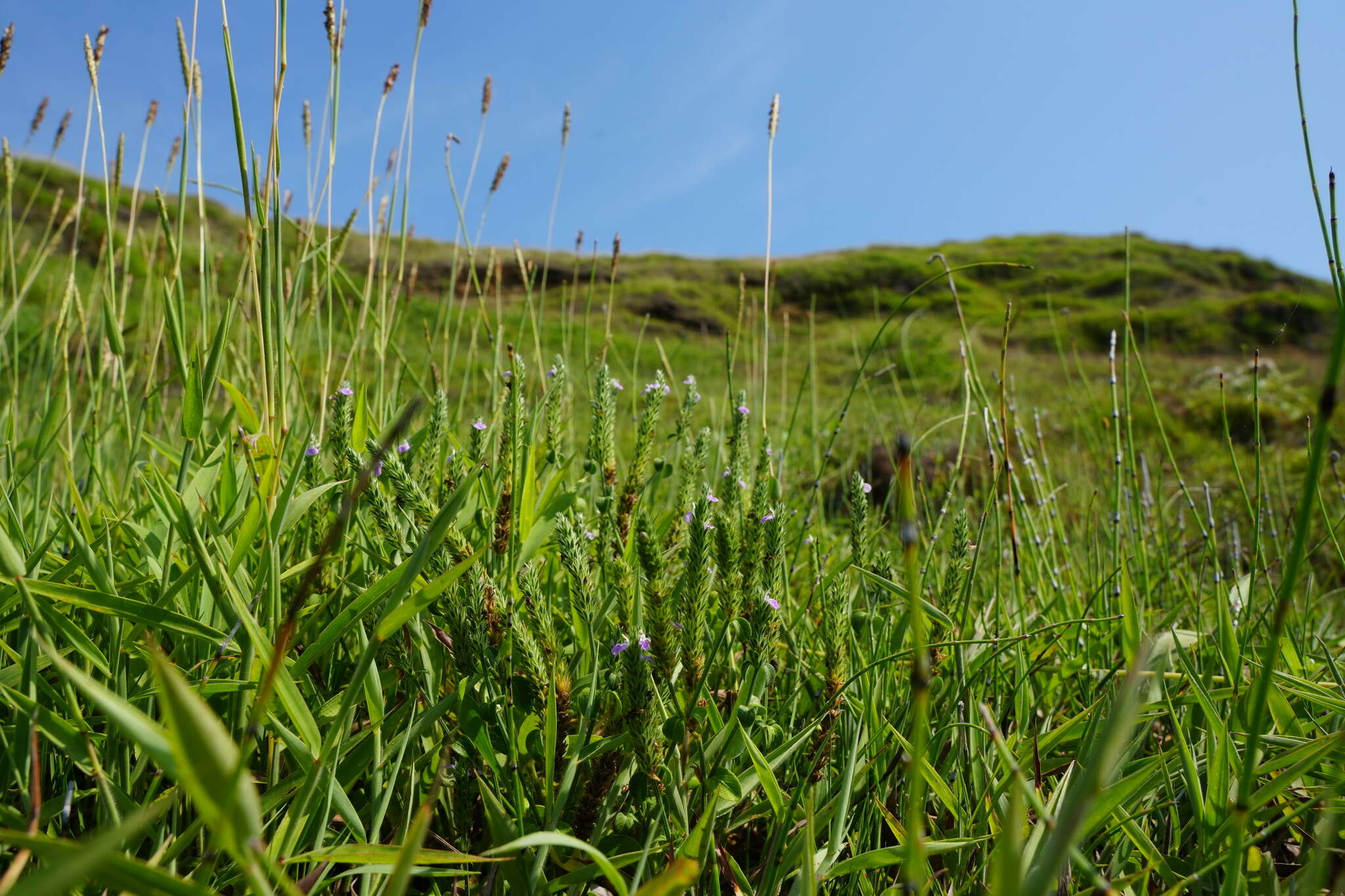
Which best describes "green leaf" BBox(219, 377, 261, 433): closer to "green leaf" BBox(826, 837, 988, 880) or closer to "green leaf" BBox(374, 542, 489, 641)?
"green leaf" BBox(374, 542, 489, 641)

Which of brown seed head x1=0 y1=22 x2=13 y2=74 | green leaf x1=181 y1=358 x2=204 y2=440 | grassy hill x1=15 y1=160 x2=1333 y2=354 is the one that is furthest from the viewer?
grassy hill x1=15 y1=160 x2=1333 y2=354

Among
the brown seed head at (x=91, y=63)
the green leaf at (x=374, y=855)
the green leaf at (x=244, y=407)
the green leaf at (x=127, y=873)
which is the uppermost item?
the brown seed head at (x=91, y=63)

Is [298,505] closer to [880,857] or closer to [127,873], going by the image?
A: [127,873]

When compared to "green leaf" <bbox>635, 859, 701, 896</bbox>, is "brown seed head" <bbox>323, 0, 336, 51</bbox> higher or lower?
higher

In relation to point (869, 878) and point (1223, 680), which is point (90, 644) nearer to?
point (869, 878)

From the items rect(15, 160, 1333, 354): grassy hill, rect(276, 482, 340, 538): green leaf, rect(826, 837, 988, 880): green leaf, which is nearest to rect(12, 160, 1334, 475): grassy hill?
rect(15, 160, 1333, 354): grassy hill

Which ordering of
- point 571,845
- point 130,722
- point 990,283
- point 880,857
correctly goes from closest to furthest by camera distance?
point 130,722, point 571,845, point 880,857, point 990,283

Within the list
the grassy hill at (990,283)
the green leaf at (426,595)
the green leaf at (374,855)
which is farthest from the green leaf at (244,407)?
the grassy hill at (990,283)

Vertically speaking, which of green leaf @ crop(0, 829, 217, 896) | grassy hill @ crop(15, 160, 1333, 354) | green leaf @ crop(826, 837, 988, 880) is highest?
grassy hill @ crop(15, 160, 1333, 354)

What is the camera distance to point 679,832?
2.45ft

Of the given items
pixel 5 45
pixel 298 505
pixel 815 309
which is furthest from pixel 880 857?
pixel 815 309

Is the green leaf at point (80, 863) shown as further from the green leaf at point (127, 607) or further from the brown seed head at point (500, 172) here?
the brown seed head at point (500, 172)

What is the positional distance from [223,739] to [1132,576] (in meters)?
1.76

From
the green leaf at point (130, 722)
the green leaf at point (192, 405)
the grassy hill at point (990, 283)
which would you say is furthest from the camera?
the grassy hill at point (990, 283)
